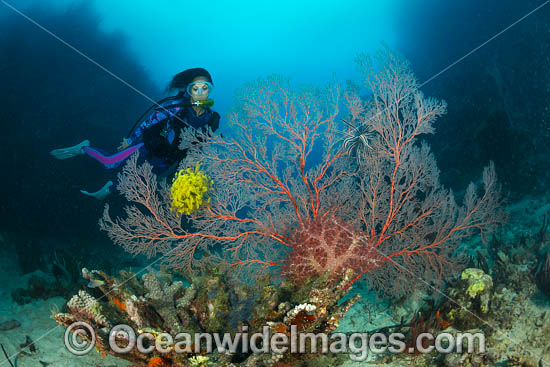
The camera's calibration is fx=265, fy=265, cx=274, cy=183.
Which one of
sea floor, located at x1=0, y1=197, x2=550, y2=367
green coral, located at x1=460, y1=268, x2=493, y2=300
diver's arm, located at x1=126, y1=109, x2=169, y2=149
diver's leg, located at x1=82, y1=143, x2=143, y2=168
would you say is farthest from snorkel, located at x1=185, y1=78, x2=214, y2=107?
green coral, located at x1=460, y1=268, x2=493, y2=300

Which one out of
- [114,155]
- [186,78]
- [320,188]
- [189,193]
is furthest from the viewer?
[114,155]

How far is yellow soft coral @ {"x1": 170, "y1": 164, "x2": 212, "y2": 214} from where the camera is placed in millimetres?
4070

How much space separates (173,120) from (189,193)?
225 centimetres

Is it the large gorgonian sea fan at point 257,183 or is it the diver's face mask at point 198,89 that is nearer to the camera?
the large gorgonian sea fan at point 257,183

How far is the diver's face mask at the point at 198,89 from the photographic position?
5.60 metres

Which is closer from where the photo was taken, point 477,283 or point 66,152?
point 477,283

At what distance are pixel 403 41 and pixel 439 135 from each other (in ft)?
44.9

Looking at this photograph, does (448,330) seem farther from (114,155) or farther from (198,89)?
(114,155)

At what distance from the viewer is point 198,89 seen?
5621 millimetres

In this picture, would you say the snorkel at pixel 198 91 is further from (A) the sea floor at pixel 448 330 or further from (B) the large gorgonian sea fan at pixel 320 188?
(A) the sea floor at pixel 448 330

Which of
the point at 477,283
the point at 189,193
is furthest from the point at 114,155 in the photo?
the point at 477,283

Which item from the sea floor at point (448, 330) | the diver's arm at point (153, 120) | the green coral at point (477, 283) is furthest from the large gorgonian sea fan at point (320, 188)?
the diver's arm at point (153, 120)

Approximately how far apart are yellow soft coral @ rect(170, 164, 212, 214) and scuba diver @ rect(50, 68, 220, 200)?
1.67 metres

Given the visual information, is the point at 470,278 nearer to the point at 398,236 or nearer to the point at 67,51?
the point at 398,236
